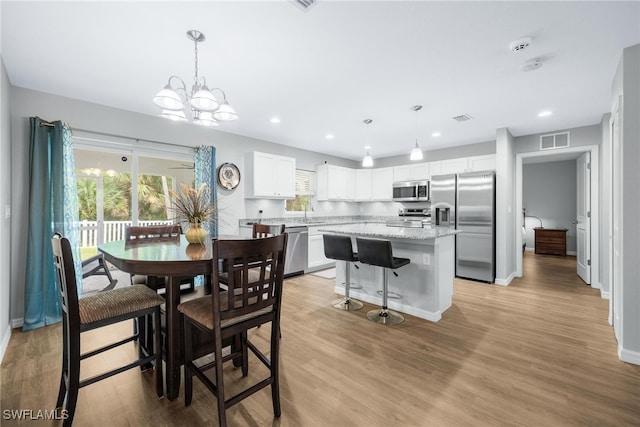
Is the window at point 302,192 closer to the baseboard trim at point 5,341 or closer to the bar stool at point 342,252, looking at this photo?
the bar stool at point 342,252

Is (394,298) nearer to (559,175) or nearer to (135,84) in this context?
(135,84)

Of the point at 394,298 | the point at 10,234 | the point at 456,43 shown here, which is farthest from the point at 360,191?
the point at 10,234

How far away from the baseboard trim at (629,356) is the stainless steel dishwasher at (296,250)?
3938mm

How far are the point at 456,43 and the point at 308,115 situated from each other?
210 cm

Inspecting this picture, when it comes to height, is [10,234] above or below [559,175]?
below

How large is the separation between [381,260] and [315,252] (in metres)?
2.56

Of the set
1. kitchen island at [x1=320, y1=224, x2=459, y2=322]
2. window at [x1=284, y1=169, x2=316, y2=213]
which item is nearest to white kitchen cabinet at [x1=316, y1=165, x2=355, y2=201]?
window at [x1=284, y1=169, x2=316, y2=213]

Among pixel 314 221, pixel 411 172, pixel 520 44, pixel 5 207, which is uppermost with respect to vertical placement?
pixel 520 44

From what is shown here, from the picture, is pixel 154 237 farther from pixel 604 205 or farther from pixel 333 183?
pixel 604 205

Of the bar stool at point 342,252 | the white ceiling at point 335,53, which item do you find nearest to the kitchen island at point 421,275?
the bar stool at point 342,252

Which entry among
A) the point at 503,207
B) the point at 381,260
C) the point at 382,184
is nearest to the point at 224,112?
the point at 381,260

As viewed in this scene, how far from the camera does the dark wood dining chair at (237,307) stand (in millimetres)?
1467

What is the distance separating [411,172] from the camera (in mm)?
6297

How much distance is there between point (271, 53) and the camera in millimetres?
2338
